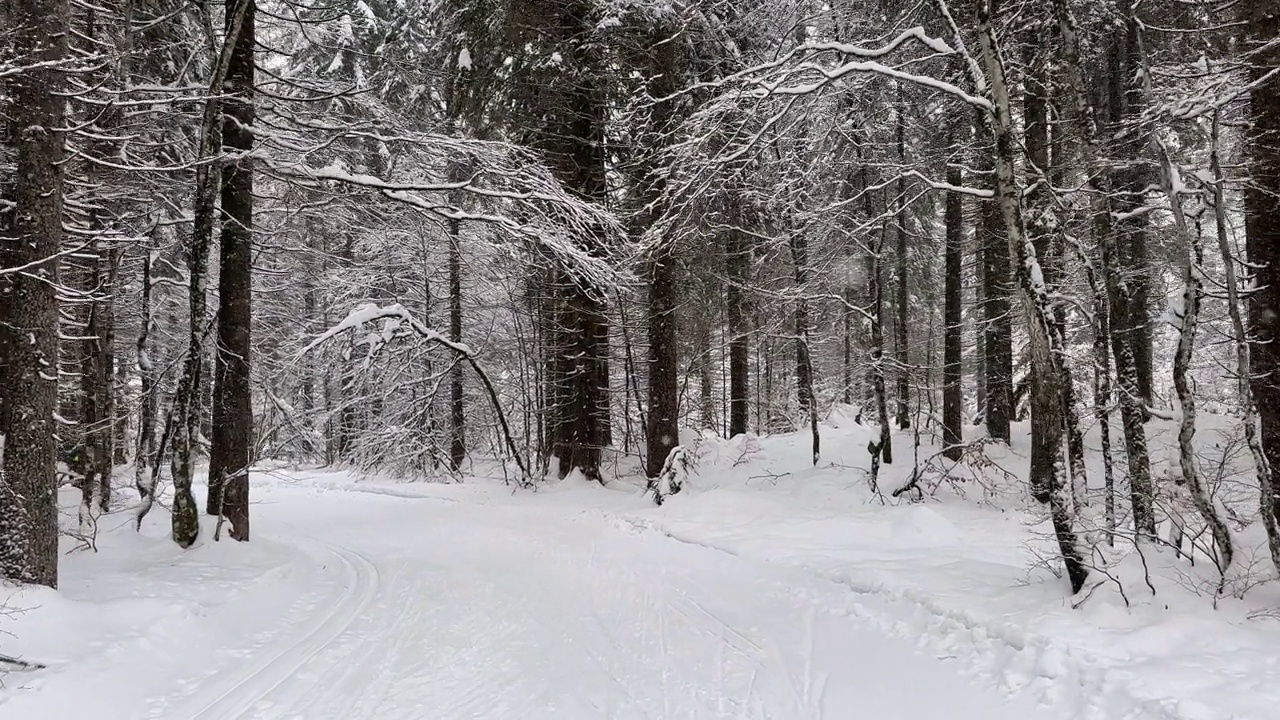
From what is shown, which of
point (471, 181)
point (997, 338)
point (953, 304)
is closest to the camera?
point (471, 181)

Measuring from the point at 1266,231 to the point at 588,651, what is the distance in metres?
5.95

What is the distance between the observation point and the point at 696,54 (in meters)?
12.7

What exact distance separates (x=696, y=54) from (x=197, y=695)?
472 inches

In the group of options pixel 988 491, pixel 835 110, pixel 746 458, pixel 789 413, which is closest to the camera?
pixel 835 110

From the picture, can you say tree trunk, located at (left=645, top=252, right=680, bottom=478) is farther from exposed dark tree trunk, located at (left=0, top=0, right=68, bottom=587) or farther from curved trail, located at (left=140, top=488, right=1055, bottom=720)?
exposed dark tree trunk, located at (left=0, top=0, right=68, bottom=587)

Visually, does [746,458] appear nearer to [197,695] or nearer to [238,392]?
[238,392]

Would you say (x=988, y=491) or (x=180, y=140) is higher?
(x=180, y=140)

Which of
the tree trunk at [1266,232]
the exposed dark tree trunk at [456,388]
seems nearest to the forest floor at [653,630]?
the tree trunk at [1266,232]

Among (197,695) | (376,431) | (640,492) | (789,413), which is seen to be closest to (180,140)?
(197,695)

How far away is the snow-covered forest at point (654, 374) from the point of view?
4.64 metres

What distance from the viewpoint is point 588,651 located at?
531 cm

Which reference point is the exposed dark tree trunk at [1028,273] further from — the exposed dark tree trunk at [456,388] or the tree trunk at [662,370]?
the exposed dark tree trunk at [456,388]

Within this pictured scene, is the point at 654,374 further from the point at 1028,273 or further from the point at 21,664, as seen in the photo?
the point at 21,664

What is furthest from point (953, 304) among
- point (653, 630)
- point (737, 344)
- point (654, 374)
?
point (653, 630)
